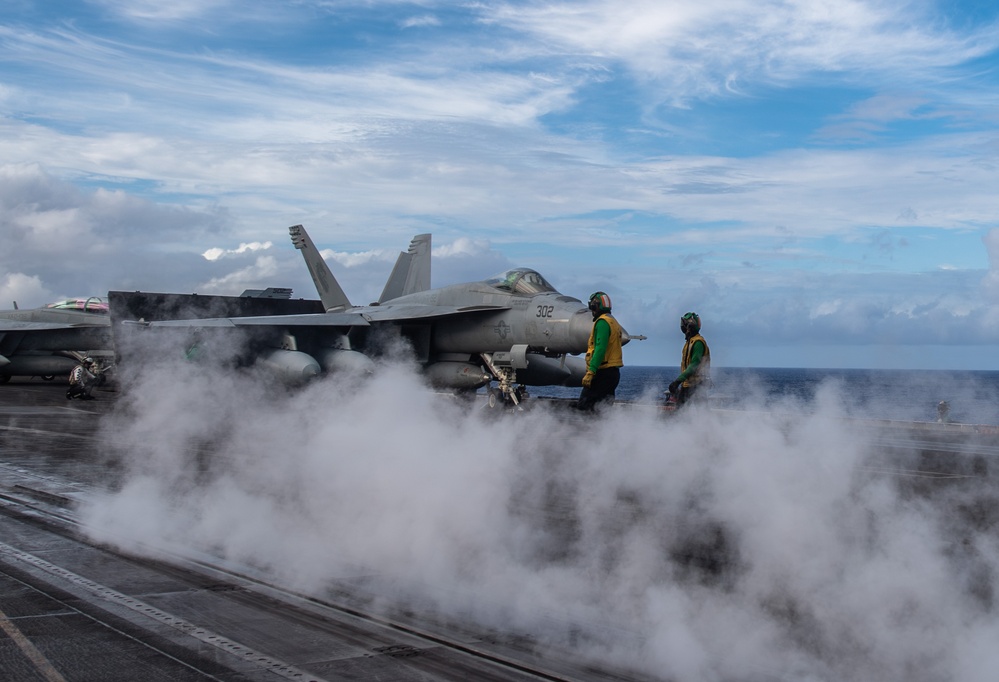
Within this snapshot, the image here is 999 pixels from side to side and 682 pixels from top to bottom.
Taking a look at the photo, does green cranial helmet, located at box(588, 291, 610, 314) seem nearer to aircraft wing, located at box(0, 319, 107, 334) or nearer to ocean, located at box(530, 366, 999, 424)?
ocean, located at box(530, 366, 999, 424)

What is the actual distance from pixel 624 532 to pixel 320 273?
34.5 metres

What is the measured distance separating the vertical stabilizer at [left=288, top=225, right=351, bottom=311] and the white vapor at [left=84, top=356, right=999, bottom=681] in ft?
93.0

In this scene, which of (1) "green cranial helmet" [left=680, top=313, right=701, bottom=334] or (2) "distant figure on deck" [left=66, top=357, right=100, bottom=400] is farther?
(2) "distant figure on deck" [left=66, top=357, right=100, bottom=400]

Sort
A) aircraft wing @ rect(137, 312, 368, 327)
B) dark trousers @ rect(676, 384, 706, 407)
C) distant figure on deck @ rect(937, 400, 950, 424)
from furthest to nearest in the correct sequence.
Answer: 1. distant figure on deck @ rect(937, 400, 950, 424)
2. aircraft wing @ rect(137, 312, 368, 327)
3. dark trousers @ rect(676, 384, 706, 407)

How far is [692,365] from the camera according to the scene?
13383mm

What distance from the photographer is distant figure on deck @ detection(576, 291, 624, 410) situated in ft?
40.8

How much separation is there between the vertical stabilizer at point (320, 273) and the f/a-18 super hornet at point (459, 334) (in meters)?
9.71

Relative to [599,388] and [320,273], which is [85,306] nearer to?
[320,273]

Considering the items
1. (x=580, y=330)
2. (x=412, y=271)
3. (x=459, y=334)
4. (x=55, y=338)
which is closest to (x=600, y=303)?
(x=580, y=330)

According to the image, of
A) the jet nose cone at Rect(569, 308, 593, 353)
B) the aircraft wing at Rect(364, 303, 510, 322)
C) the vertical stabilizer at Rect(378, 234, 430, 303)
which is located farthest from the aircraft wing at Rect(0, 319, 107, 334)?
the jet nose cone at Rect(569, 308, 593, 353)

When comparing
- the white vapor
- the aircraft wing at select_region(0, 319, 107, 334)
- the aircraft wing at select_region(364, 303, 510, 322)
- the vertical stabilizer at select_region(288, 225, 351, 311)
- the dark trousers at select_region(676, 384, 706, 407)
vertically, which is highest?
the vertical stabilizer at select_region(288, 225, 351, 311)

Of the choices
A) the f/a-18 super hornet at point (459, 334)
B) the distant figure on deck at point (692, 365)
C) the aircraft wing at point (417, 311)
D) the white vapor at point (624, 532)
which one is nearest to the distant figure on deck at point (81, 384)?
the f/a-18 super hornet at point (459, 334)

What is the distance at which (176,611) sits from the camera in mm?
7211

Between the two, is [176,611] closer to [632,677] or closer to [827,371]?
[632,677]
